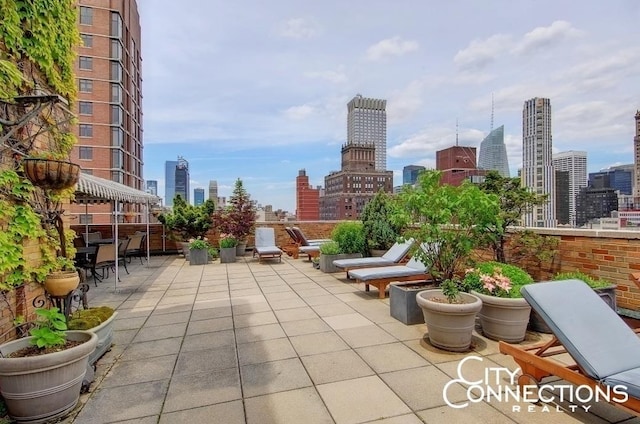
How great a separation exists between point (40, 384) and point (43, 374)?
7 cm

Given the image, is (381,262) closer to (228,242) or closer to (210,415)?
(210,415)

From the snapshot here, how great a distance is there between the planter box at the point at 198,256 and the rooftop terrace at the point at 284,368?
3.98 metres

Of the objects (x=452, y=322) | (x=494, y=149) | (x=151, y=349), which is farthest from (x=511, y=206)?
(x=494, y=149)

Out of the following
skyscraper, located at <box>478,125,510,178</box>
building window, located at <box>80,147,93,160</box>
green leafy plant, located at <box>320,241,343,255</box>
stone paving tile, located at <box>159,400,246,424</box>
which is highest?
building window, located at <box>80,147,93,160</box>

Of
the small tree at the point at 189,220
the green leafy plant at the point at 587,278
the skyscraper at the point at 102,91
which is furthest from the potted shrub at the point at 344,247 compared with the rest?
the skyscraper at the point at 102,91

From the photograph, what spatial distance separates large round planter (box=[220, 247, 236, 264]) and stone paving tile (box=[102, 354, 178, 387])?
6602 mm

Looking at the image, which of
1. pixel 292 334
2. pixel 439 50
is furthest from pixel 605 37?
pixel 292 334

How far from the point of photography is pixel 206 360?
3.21 m

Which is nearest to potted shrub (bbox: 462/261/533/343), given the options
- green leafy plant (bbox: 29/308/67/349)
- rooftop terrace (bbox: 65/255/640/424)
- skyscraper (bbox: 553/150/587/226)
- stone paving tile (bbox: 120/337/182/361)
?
rooftop terrace (bbox: 65/255/640/424)

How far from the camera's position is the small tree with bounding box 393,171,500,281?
3.95 meters

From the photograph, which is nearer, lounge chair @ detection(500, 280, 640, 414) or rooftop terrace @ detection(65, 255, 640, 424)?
lounge chair @ detection(500, 280, 640, 414)

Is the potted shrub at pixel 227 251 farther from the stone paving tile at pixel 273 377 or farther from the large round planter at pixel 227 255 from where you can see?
the stone paving tile at pixel 273 377

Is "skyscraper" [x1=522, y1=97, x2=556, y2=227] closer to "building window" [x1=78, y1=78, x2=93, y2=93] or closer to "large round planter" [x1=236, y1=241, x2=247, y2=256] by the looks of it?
"large round planter" [x1=236, y1=241, x2=247, y2=256]

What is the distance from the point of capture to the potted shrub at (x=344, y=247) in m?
7.95
